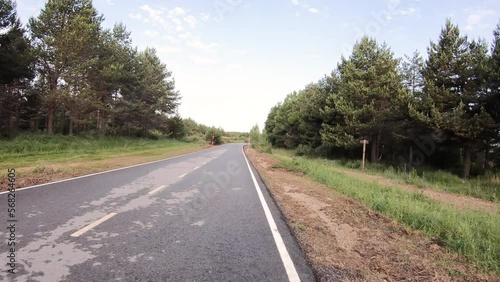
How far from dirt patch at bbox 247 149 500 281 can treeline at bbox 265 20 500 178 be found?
16.7m

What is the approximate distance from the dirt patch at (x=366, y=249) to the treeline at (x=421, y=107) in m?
16.7

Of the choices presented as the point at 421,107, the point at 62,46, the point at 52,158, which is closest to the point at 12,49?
the point at 62,46

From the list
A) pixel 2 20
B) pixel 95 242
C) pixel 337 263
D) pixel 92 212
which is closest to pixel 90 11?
pixel 2 20

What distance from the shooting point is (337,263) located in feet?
14.9

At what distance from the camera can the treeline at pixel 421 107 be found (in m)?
20.7

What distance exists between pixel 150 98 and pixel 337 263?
53.2 metres

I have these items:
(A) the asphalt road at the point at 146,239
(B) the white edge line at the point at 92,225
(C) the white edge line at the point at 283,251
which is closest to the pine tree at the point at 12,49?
(A) the asphalt road at the point at 146,239

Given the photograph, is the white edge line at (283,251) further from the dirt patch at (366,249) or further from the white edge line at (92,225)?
the white edge line at (92,225)

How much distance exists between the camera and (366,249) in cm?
525

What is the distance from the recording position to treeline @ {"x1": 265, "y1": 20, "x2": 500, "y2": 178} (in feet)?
68.0

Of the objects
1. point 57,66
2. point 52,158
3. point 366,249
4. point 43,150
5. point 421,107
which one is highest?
point 57,66

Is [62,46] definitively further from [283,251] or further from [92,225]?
[283,251]

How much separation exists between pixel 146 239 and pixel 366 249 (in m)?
3.69

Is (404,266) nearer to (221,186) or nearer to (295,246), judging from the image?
(295,246)
